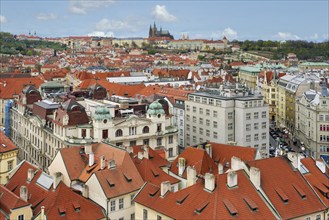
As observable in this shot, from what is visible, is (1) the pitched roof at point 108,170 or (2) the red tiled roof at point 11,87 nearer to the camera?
(1) the pitched roof at point 108,170

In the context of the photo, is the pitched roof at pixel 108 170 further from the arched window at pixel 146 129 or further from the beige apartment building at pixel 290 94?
the beige apartment building at pixel 290 94

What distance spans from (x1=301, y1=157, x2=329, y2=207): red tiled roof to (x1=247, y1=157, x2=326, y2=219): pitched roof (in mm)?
1464

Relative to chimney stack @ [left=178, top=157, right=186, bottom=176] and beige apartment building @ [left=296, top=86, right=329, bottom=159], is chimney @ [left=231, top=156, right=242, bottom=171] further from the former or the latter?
beige apartment building @ [left=296, top=86, right=329, bottom=159]

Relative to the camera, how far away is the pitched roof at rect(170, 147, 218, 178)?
54794 mm

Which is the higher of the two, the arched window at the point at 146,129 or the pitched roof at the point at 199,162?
the arched window at the point at 146,129

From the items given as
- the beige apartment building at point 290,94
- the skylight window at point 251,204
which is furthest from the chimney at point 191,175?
the beige apartment building at point 290,94

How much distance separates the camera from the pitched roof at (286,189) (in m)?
41.0

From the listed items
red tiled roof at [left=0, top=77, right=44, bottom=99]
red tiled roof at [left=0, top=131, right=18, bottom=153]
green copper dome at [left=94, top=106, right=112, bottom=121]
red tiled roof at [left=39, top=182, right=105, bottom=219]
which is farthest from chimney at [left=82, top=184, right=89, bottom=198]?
red tiled roof at [left=0, top=77, right=44, bottom=99]

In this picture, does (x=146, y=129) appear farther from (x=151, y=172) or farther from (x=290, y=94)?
(x=290, y=94)

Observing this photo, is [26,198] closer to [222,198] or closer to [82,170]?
[82,170]

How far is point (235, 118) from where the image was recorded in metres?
80.1

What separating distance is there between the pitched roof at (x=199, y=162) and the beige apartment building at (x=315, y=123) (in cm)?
4215

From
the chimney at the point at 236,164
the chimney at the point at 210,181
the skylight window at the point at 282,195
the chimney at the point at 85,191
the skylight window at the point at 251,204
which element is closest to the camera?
the skylight window at the point at 251,204

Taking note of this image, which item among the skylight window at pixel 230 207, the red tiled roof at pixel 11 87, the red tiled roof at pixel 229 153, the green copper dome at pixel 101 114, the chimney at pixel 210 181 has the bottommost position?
the skylight window at pixel 230 207
